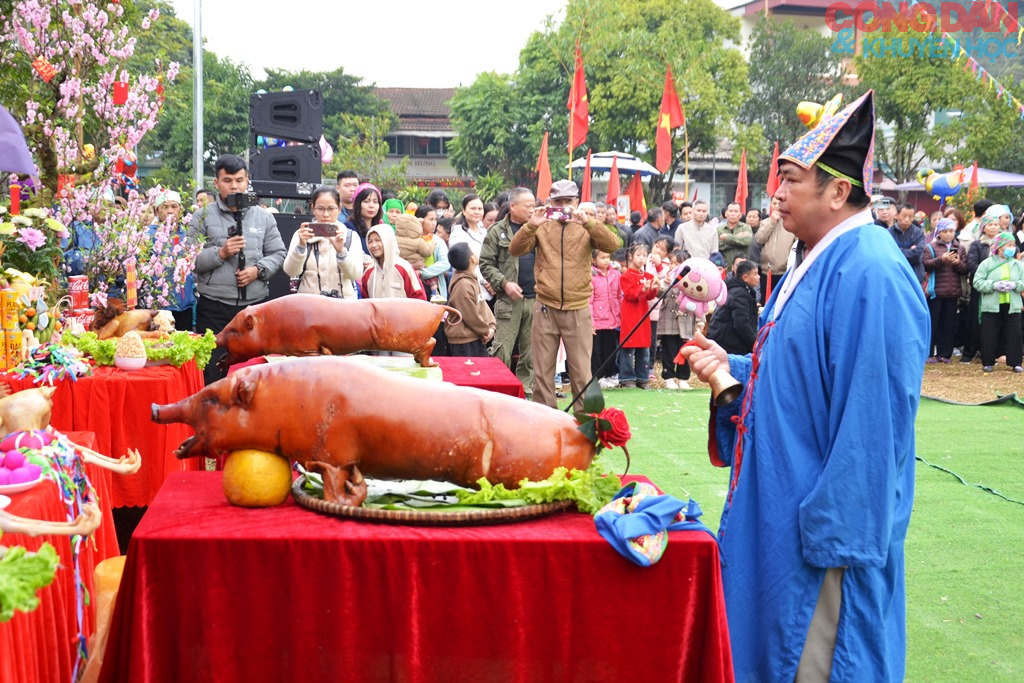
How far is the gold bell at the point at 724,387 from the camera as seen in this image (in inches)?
101

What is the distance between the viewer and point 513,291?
27.6 ft

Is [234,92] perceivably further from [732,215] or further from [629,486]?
[629,486]

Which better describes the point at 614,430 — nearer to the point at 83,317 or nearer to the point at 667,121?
the point at 83,317

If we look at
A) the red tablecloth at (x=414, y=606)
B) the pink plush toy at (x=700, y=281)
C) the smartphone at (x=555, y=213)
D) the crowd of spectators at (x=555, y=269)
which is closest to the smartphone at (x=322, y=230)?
the crowd of spectators at (x=555, y=269)

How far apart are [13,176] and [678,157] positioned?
31494mm

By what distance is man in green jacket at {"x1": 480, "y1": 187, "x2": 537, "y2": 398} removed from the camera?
841 centimetres

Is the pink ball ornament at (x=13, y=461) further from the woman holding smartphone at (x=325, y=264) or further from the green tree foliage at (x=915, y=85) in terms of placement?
the green tree foliage at (x=915, y=85)

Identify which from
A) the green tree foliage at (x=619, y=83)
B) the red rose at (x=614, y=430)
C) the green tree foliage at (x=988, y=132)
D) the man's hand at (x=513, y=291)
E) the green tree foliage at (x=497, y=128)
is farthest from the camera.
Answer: the green tree foliage at (x=497, y=128)

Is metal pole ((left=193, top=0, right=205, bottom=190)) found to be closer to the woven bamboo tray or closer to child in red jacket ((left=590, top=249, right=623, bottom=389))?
Answer: child in red jacket ((left=590, top=249, right=623, bottom=389))

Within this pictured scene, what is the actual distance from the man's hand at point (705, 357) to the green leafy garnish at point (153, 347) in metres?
2.94

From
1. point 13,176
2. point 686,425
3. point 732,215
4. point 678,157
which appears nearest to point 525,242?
point 686,425

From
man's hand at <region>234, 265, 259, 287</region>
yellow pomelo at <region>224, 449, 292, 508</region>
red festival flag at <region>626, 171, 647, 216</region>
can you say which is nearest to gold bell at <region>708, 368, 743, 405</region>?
yellow pomelo at <region>224, 449, 292, 508</region>

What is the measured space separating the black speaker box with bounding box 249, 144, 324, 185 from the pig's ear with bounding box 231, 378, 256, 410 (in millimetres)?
8355

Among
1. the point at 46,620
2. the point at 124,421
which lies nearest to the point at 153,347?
the point at 124,421
